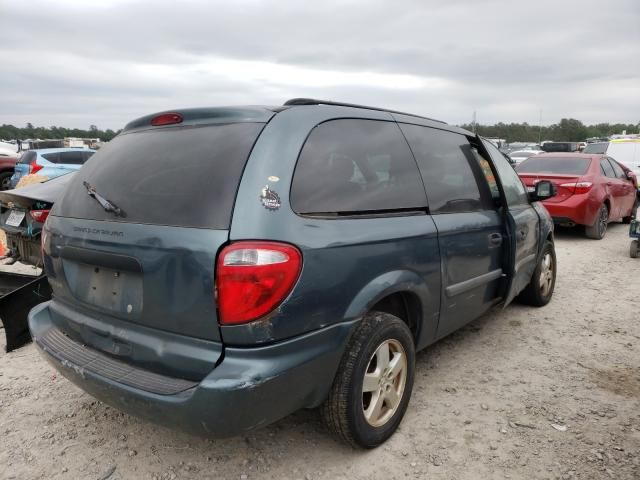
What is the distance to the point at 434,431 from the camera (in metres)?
2.73

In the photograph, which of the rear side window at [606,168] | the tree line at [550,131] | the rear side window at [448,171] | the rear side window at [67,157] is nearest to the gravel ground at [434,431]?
the rear side window at [448,171]

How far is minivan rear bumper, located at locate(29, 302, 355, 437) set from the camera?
1890 millimetres

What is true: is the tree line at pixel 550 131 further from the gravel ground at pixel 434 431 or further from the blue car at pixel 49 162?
the gravel ground at pixel 434 431

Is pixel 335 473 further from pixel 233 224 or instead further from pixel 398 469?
pixel 233 224

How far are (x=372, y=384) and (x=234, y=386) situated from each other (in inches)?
34.1

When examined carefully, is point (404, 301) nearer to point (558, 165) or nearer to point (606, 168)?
point (558, 165)

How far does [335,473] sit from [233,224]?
53.5 inches

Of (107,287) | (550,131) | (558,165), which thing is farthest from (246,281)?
(550,131)

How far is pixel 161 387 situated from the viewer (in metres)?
2.01

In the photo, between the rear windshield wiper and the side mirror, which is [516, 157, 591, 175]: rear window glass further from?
the rear windshield wiper

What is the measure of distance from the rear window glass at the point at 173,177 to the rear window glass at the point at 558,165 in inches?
308

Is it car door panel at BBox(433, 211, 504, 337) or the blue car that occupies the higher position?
the blue car

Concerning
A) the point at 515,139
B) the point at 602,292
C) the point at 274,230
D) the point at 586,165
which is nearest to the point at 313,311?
the point at 274,230

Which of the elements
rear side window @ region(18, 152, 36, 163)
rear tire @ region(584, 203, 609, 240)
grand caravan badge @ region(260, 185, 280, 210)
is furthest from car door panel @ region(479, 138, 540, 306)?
rear side window @ region(18, 152, 36, 163)
